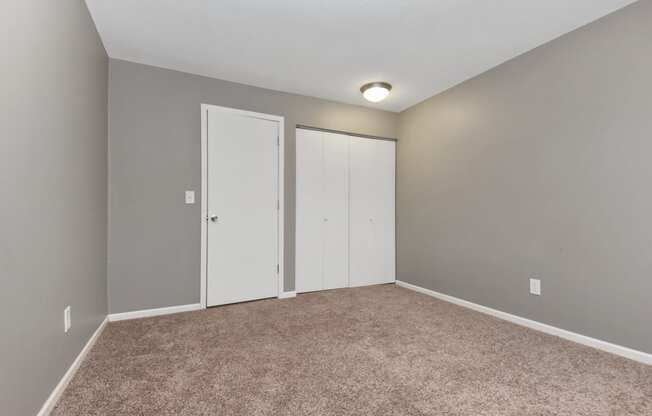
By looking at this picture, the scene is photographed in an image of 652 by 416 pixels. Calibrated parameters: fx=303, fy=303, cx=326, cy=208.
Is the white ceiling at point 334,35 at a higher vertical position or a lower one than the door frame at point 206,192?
higher

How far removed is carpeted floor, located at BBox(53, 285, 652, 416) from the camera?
1515 millimetres

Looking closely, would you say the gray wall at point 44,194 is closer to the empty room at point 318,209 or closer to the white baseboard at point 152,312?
the empty room at point 318,209

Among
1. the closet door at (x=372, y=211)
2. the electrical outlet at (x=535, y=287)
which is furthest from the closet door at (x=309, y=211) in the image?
the electrical outlet at (x=535, y=287)

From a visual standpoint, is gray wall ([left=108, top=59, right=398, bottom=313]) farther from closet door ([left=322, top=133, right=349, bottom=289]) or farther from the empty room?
closet door ([left=322, top=133, right=349, bottom=289])

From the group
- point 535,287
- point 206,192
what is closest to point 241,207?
point 206,192

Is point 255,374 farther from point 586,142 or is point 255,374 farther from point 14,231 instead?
point 586,142

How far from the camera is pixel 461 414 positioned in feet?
4.76

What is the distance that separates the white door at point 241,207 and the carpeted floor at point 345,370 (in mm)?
500

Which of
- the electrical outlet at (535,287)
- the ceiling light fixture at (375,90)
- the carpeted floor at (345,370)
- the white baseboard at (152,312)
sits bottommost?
the carpeted floor at (345,370)

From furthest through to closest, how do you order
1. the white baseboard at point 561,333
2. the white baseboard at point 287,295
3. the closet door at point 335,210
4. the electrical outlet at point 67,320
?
the closet door at point 335,210
the white baseboard at point 287,295
the white baseboard at point 561,333
the electrical outlet at point 67,320

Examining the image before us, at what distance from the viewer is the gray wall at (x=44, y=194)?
1147 mm

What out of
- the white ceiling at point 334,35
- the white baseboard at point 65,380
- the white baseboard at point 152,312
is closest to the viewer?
A: the white baseboard at point 65,380

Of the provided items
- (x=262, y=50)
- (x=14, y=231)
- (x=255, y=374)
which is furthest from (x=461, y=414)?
(x=262, y=50)

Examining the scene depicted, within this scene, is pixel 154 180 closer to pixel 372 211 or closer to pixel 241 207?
pixel 241 207
